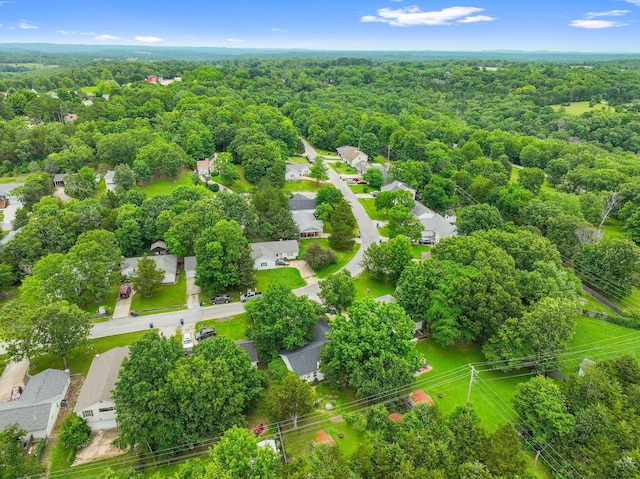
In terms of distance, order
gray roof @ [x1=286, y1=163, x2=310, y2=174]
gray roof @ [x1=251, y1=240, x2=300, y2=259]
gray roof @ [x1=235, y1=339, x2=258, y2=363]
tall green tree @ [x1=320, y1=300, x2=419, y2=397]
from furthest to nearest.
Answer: gray roof @ [x1=286, y1=163, x2=310, y2=174]
gray roof @ [x1=251, y1=240, x2=300, y2=259]
gray roof @ [x1=235, y1=339, x2=258, y2=363]
tall green tree @ [x1=320, y1=300, x2=419, y2=397]

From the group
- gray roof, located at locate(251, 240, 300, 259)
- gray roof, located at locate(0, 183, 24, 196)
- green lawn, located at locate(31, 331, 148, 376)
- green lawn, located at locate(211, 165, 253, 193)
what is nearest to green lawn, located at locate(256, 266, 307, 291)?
gray roof, located at locate(251, 240, 300, 259)

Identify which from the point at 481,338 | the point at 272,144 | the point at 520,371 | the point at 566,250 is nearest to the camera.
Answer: the point at 520,371

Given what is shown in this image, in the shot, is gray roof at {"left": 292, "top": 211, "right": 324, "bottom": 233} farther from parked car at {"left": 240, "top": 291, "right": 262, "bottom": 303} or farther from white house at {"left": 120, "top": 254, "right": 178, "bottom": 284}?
white house at {"left": 120, "top": 254, "right": 178, "bottom": 284}

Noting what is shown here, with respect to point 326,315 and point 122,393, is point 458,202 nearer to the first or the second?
point 326,315

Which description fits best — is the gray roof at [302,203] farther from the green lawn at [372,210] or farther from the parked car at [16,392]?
the parked car at [16,392]

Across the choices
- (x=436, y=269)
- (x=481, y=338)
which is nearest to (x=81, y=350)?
(x=436, y=269)

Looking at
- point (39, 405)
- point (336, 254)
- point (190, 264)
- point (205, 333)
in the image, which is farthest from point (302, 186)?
point (39, 405)
